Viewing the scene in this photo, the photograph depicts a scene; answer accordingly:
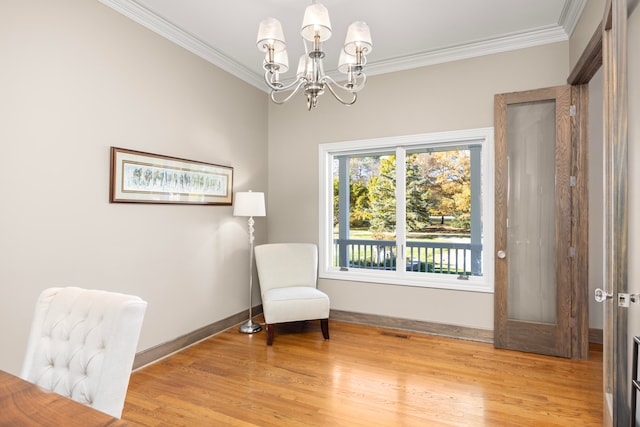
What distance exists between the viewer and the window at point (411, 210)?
11.6ft

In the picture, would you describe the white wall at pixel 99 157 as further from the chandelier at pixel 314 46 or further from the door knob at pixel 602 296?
the door knob at pixel 602 296

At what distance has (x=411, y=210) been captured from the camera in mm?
3863

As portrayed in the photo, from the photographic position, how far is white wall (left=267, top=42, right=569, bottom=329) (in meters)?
3.34

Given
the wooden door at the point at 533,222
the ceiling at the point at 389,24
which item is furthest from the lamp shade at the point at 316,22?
the wooden door at the point at 533,222

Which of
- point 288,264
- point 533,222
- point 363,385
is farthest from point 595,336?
point 288,264

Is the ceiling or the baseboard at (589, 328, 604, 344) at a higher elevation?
the ceiling

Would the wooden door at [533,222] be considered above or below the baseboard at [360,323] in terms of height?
above

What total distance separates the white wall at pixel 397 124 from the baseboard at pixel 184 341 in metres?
1.07

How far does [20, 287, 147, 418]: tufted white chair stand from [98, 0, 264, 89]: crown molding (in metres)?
2.31

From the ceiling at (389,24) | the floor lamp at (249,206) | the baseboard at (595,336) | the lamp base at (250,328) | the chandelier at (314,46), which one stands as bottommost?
the lamp base at (250,328)

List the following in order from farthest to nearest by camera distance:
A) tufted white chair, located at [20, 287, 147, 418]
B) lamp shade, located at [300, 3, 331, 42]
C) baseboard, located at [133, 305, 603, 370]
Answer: baseboard, located at [133, 305, 603, 370], lamp shade, located at [300, 3, 331, 42], tufted white chair, located at [20, 287, 147, 418]

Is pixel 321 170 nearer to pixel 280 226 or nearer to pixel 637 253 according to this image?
pixel 280 226

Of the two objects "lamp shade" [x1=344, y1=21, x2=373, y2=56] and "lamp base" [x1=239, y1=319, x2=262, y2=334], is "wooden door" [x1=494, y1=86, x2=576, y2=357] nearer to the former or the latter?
"lamp shade" [x1=344, y1=21, x2=373, y2=56]

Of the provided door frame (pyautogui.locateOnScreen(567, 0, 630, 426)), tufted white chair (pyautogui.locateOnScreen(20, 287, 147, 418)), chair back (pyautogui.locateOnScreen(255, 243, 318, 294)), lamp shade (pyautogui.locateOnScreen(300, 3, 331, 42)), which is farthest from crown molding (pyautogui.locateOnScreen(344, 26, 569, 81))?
tufted white chair (pyautogui.locateOnScreen(20, 287, 147, 418))
